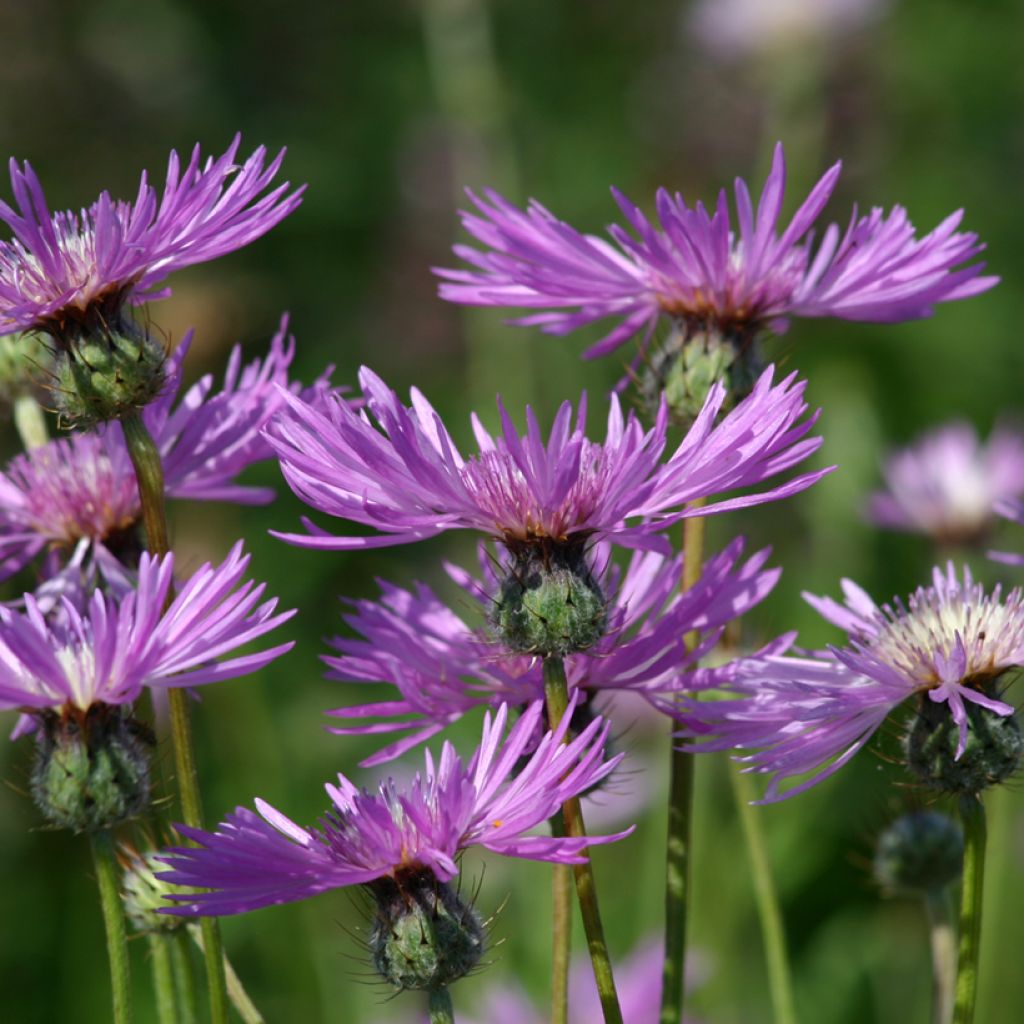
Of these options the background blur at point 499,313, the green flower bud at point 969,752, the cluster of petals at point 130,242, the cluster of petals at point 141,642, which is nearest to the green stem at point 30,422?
the cluster of petals at point 130,242

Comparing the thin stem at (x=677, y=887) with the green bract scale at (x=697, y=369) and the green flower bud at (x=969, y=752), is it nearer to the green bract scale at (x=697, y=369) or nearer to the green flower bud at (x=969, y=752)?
the green flower bud at (x=969, y=752)

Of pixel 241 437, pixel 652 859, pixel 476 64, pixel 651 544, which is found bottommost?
pixel 652 859

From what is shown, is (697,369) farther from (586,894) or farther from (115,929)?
→ (115,929)

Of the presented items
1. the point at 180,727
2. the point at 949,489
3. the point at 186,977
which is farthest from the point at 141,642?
the point at 949,489

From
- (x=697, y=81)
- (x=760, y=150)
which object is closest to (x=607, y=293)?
(x=760, y=150)

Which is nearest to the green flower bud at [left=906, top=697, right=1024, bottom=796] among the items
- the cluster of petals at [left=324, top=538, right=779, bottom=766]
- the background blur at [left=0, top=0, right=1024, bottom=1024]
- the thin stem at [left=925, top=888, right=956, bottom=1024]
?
the cluster of petals at [left=324, top=538, right=779, bottom=766]

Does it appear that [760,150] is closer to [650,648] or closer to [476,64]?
[476,64]
